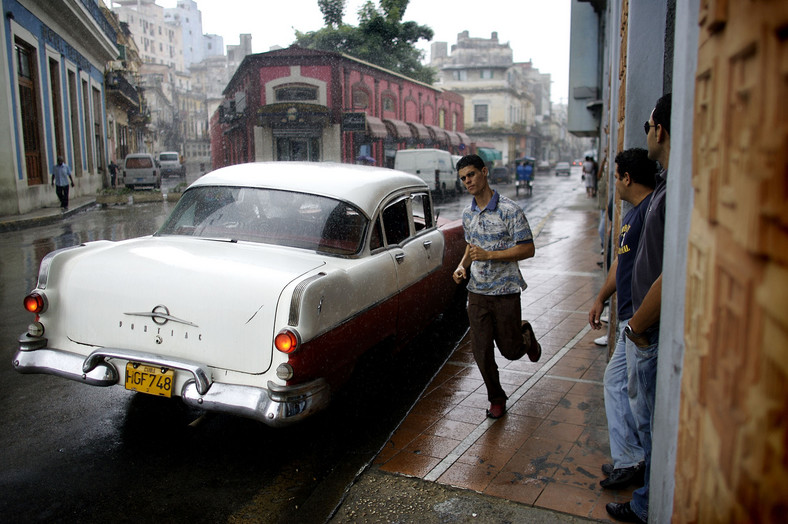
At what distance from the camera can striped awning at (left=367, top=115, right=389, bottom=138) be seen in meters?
33.5

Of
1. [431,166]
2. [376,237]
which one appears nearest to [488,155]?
[431,166]

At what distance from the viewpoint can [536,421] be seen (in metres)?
4.20

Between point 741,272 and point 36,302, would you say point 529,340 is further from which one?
point 741,272

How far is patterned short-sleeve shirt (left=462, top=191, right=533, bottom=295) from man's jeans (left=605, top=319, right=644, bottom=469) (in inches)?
40.7

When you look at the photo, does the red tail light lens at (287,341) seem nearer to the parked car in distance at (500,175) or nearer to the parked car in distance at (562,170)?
the parked car in distance at (500,175)

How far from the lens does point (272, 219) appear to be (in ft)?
14.9

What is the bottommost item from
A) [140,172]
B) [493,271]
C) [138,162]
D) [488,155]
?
A: [493,271]

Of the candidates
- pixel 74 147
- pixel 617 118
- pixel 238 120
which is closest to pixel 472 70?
pixel 238 120

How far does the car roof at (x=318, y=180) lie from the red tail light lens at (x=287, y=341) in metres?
1.48

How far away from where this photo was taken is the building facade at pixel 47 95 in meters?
16.8

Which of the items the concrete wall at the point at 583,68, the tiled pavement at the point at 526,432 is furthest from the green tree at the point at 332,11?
the tiled pavement at the point at 526,432

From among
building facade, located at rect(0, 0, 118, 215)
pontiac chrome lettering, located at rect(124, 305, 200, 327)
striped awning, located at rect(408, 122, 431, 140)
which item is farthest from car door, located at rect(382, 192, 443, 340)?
striped awning, located at rect(408, 122, 431, 140)

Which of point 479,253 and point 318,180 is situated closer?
point 479,253

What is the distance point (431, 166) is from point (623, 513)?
80.3 ft
